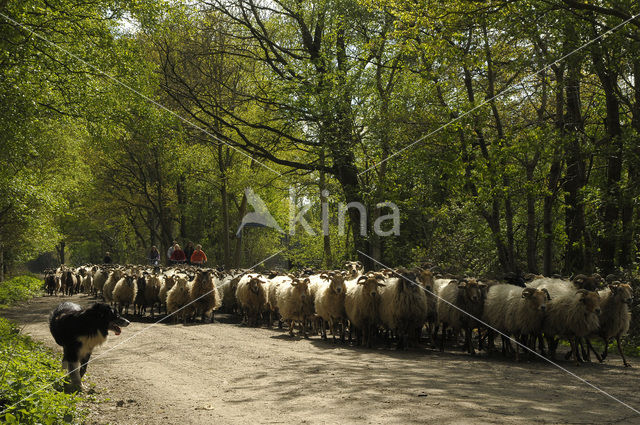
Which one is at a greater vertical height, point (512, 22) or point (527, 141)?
point (512, 22)

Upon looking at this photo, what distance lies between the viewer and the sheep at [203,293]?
19281mm

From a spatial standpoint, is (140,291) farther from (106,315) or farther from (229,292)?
(106,315)

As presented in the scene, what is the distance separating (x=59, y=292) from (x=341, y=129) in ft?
73.8

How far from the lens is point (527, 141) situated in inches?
620

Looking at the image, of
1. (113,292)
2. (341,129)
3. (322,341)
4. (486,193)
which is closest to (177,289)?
(113,292)

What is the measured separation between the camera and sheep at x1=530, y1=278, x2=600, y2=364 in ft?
37.8

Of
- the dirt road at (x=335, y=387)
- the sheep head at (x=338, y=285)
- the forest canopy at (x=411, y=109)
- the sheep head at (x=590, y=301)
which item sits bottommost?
the dirt road at (x=335, y=387)

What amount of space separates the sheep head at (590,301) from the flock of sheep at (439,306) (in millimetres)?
18

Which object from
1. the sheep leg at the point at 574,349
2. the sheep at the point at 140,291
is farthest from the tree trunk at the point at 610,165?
the sheep at the point at 140,291

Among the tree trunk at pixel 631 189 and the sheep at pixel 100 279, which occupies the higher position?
the tree trunk at pixel 631 189

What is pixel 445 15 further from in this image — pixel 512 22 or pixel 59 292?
pixel 59 292

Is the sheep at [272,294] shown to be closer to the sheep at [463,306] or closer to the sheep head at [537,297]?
the sheep at [463,306]

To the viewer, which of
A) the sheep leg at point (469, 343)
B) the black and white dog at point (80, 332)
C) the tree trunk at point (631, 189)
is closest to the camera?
the black and white dog at point (80, 332)

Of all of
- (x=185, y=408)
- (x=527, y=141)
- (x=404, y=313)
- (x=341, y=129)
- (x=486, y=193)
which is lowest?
(x=185, y=408)
